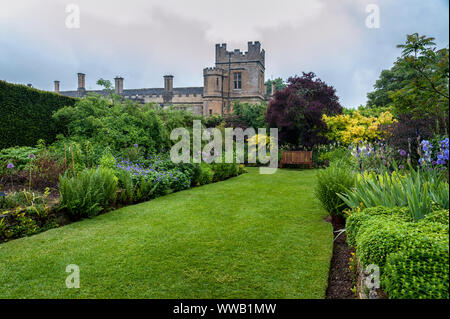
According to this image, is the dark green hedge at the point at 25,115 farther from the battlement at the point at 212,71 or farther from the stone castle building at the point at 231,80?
the battlement at the point at 212,71

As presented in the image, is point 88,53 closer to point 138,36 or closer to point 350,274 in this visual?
point 138,36

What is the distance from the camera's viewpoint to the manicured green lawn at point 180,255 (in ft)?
8.37

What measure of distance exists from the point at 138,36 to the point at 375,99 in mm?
25731

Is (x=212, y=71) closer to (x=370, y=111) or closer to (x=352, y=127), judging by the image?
(x=370, y=111)

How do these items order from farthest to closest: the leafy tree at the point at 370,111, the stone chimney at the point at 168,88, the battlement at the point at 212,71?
the stone chimney at the point at 168,88, the battlement at the point at 212,71, the leafy tree at the point at 370,111

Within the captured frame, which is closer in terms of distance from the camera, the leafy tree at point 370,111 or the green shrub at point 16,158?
the green shrub at point 16,158

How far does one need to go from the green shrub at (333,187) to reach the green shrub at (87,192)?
373 cm

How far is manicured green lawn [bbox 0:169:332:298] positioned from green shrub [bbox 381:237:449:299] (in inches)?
33.7

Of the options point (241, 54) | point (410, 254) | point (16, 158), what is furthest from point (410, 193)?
point (241, 54)

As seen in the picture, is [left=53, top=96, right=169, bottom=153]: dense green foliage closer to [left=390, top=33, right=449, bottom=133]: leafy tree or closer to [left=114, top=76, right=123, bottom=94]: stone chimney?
[left=390, top=33, right=449, bottom=133]: leafy tree

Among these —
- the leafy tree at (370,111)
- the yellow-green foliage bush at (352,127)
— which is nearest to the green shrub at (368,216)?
the yellow-green foliage bush at (352,127)

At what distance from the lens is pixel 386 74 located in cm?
2659

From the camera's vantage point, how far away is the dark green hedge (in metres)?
7.81
